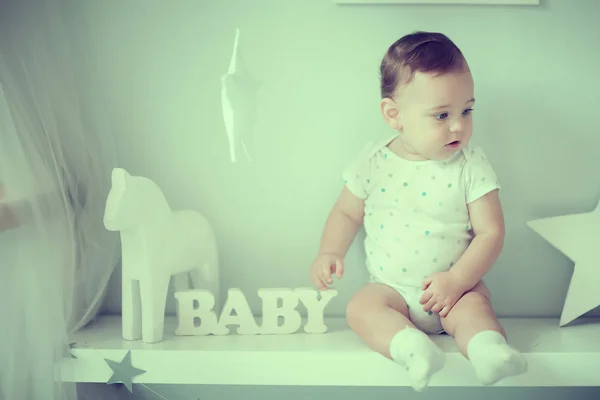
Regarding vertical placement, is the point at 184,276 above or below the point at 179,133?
below

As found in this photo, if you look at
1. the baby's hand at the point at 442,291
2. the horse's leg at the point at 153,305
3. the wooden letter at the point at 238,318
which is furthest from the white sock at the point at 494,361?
the horse's leg at the point at 153,305

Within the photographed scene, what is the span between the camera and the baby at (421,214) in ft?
3.16

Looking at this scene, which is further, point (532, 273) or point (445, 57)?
point (532, 273)

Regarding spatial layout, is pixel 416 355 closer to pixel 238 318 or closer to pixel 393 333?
pixel 393 333

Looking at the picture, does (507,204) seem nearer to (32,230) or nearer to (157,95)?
(157,95)

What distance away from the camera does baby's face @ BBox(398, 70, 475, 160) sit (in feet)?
3.16

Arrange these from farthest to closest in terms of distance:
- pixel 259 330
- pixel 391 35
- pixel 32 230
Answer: pixel 391 35 < pixel 259 330 < pixel 32 230

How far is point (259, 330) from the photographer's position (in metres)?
1.05

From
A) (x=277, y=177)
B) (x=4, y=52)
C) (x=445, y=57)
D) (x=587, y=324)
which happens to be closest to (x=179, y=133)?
(x=277, y=177)

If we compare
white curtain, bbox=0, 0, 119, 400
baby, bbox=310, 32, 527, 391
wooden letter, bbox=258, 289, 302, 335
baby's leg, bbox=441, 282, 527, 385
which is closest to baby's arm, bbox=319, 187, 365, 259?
baby, bbox=310, 32, 527, 391

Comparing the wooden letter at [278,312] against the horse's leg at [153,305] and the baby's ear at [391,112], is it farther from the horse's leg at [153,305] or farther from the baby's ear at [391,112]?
the baby's ear at [391,112]

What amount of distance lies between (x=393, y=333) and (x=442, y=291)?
11cm

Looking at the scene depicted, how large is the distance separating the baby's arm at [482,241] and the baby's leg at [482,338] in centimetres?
4

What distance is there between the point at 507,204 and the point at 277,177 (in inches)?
16.6
